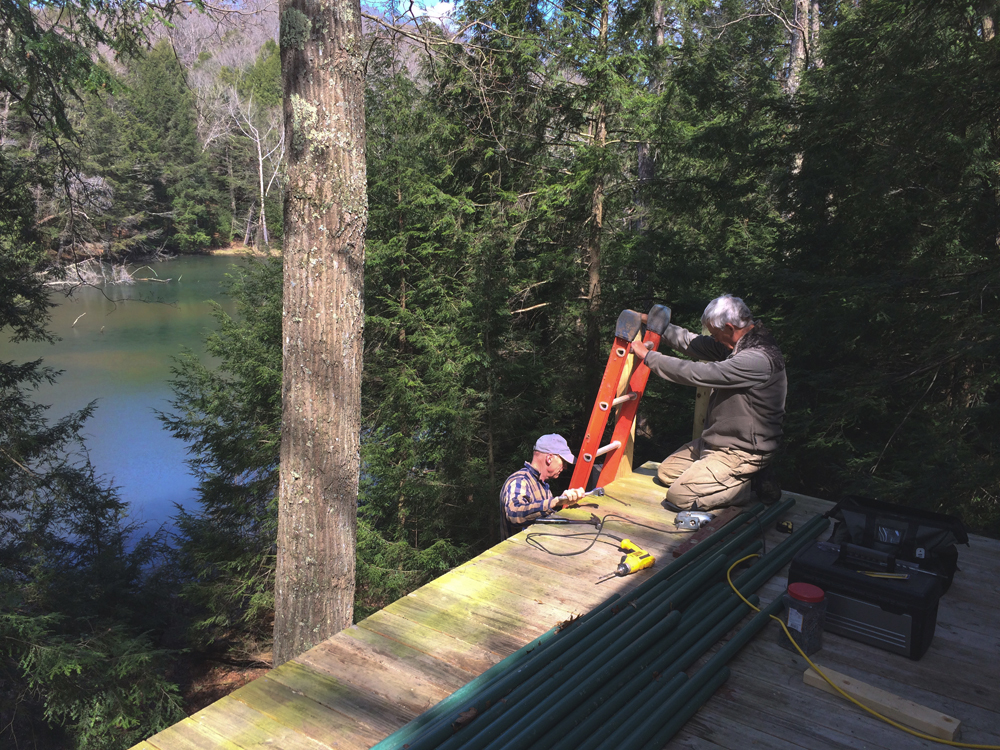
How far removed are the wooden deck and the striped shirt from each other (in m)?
0.60

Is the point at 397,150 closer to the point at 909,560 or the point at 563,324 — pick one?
the point at 563,324

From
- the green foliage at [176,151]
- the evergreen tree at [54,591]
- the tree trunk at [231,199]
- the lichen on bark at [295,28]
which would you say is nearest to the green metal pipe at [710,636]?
the lichen on bark at [295,28]

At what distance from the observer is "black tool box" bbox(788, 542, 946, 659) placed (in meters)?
2.48

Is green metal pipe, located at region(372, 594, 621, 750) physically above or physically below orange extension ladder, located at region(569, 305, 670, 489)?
below

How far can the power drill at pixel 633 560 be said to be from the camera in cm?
315

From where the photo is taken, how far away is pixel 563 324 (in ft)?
31.9

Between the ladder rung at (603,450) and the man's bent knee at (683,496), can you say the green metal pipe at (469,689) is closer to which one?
the man's bent knee at (683,496)

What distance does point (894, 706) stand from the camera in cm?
217

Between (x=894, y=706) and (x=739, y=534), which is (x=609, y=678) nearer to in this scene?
(x=894, y=706)

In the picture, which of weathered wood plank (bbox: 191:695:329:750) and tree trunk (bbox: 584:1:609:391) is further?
tree trunk (bbox: 584:1:609:391)

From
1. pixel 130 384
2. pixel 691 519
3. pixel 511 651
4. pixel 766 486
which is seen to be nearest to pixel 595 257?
pixel 766 486

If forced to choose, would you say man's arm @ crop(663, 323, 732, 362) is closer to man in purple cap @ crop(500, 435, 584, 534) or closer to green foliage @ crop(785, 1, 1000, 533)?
man in purple cap @ crop(500, 435, 584, 534)

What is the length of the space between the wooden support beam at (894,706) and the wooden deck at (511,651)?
0.04 meters

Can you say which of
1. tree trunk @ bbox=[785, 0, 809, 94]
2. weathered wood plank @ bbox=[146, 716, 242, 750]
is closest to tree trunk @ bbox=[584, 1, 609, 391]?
tree trunk @ bbox=[785, 0, 809, 94]
